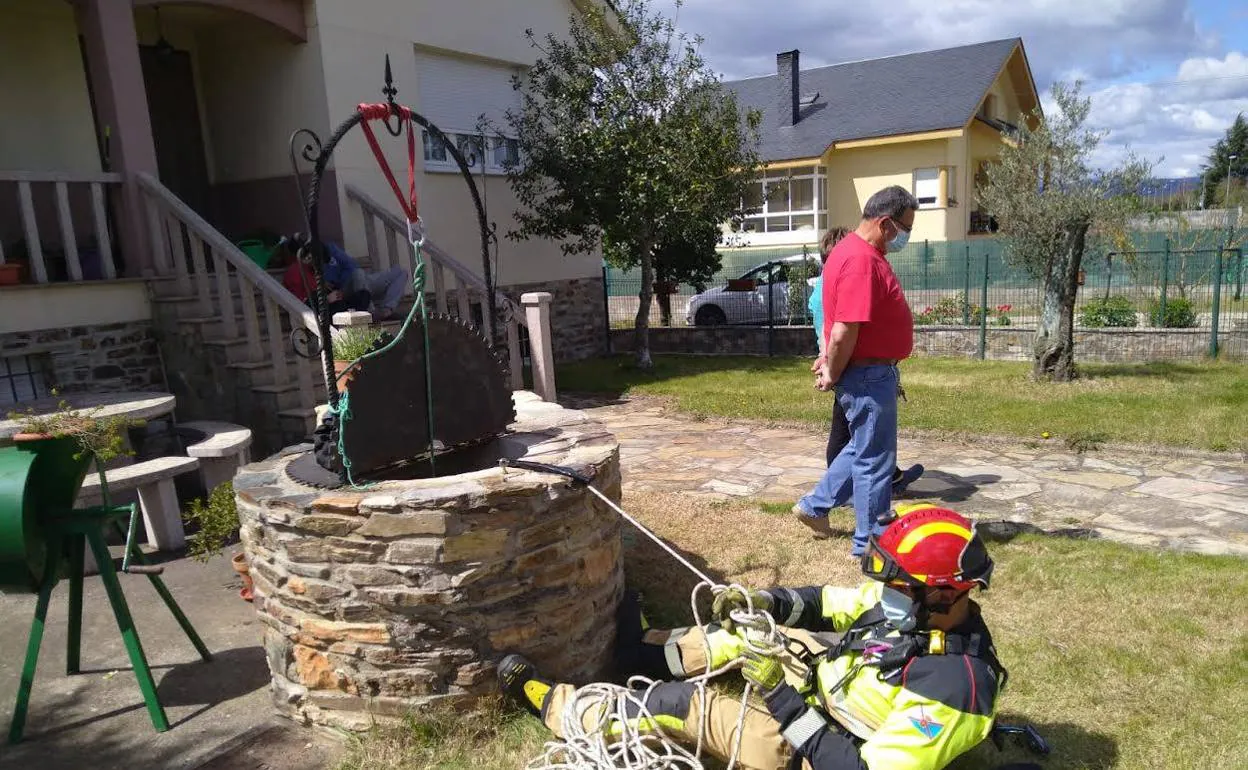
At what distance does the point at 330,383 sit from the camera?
3340 millimetres

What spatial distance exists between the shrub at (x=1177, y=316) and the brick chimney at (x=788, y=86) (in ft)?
54.5

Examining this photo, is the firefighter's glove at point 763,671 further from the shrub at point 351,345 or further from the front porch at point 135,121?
the front porch at point 135,121

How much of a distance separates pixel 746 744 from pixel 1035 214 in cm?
821

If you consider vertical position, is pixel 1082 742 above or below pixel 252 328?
below

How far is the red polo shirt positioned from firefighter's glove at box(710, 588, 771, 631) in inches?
63.2

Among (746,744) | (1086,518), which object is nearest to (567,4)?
(1086,518)

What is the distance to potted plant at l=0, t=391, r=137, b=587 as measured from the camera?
124 inches

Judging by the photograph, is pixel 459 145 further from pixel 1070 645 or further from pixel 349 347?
pixel 1070 645

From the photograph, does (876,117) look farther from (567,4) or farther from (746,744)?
(746,744)

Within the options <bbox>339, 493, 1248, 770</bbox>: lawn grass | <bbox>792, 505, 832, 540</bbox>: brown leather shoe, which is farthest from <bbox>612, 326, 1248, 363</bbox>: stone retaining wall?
<bbox>792, 505, 832, 540</bbox>: brown leather shoe

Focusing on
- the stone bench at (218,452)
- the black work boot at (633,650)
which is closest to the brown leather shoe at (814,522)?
the black work boot at (633,650)

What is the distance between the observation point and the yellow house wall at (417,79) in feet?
30.7

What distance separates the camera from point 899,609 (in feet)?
8.50

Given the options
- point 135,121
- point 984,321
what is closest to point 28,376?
point 135,121
